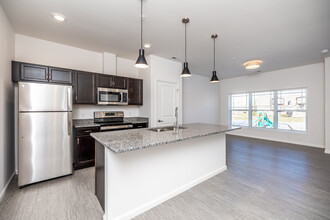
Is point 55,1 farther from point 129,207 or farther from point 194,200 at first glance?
point 194,200

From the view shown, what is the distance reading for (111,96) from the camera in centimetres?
368

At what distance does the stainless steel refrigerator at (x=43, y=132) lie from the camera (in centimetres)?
230

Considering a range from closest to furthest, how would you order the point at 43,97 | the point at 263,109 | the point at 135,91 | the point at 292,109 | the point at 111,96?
the point at 43,97
the point at 111,96
the point at 135,91
the point at 292,109
the point at 263,109

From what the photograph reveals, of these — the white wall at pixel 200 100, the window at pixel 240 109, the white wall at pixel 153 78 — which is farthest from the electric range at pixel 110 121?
the window at pixel 240 109

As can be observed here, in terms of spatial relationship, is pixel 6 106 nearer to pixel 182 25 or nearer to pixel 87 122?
pixel 87 122

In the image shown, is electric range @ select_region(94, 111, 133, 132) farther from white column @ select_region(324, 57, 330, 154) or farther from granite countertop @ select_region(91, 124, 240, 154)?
white column @ select_region(324, 57, 330, 154)

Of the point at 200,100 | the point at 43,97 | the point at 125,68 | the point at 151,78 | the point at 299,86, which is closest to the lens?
the point at 43,97

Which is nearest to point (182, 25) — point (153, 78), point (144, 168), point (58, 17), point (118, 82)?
point (153, 78)

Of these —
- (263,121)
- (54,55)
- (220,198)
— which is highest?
(54,55)

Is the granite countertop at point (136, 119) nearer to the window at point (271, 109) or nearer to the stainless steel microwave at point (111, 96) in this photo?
the stainless steel microwave at point (111, 96)

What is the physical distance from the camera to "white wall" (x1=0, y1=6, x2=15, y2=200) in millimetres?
2139

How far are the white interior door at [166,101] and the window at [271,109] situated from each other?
4.03 metres

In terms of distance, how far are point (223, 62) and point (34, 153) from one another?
Result: 17.2 ft

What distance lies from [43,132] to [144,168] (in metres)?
1.96
